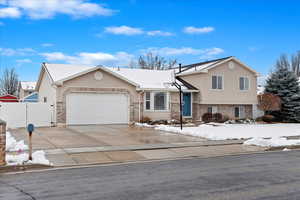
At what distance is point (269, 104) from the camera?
28.7 metres

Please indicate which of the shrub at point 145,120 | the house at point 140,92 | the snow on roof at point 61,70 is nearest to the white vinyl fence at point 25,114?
the house at point 140,92

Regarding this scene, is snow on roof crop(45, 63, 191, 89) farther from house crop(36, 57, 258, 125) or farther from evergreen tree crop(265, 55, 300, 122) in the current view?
evergreen tree crop(265, 55, 300, 122)

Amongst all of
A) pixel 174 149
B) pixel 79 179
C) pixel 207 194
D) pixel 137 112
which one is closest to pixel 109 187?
pixel 79 179

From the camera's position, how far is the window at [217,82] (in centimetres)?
2939

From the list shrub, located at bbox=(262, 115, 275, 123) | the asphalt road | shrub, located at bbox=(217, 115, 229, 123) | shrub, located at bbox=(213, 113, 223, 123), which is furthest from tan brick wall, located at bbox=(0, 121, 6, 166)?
shrub, located at bbox=(262, 115, 275, 123)

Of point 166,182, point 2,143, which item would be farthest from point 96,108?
point 166,182

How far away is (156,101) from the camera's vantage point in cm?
2738

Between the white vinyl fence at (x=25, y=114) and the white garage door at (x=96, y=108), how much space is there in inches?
58.1

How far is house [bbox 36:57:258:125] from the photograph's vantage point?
23.7 m

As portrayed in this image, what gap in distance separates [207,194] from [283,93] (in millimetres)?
27149

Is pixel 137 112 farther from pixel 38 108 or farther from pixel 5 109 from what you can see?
pixel 5 109

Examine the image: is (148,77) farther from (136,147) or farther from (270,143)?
(136,147)

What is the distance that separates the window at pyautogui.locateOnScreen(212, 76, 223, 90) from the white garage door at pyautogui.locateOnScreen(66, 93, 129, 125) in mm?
8574

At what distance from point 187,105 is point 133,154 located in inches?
680
